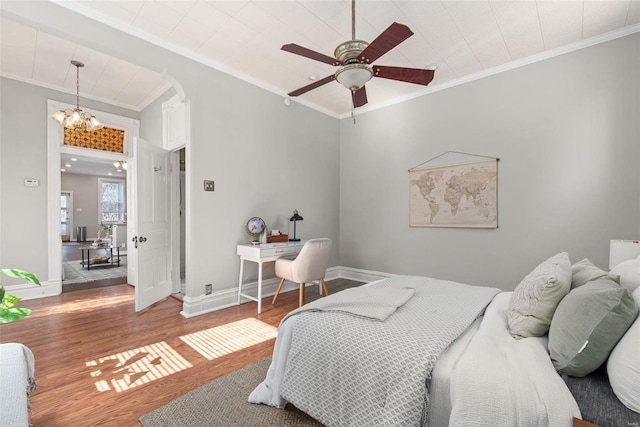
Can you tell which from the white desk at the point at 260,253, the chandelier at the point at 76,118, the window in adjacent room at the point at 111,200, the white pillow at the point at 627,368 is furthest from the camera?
the window in adjacent room at the point at 111,200

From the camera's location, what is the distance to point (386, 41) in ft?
6.12

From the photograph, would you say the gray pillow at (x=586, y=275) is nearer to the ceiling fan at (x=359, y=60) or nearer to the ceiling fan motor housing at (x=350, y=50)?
the ceiling fan at (x=359, y=60)

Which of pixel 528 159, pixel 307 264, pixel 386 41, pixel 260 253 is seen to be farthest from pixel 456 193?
pixel 260 253

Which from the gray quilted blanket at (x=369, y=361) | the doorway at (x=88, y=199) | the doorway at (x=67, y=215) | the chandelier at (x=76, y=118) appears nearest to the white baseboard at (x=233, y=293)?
the gray quilted blanket at (x=369, y=361)

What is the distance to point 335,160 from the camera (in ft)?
17.0

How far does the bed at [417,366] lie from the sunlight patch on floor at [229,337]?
2.69 feet

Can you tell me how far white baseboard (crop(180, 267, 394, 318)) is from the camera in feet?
10.8

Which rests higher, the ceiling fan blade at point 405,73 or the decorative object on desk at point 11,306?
the ceiling fan blade at point 405,73

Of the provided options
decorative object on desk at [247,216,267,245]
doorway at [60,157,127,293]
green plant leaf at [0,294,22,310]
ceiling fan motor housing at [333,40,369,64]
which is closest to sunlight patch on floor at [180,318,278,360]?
decorative object on desk at [247,216,267,245]

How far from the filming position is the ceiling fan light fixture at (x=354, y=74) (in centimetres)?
206

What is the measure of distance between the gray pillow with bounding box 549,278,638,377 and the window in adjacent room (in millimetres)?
13548

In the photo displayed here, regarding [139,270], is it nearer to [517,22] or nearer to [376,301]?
[376,301]

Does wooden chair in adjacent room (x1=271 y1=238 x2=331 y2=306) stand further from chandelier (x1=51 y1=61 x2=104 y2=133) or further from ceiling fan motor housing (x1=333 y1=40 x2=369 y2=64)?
chandelier (x1=51 y1=61 x2=104 y2=133)

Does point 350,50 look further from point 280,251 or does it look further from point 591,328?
point 280,251
